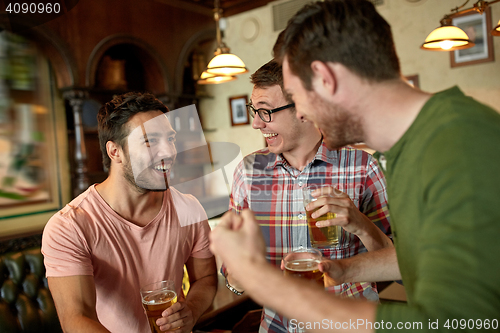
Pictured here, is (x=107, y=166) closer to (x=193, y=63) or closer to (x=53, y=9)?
(x=53, y=9)

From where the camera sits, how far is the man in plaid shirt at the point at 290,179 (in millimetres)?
1507

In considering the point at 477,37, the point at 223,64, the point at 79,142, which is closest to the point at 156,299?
the point at 223,64

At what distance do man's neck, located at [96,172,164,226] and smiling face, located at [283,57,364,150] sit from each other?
2.78ft

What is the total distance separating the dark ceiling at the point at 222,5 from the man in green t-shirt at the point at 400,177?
3.91 metres

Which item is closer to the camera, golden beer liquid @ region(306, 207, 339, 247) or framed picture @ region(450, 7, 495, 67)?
golden beer liquid @ region(306, 207, 339, 247)

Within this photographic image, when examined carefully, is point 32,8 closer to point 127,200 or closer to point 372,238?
point 127,200

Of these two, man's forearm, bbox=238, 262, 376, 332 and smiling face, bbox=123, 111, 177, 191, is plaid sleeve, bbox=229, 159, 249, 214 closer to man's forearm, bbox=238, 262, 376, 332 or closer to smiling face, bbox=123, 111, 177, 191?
smiling face, bbox=123, 111, 177, 191

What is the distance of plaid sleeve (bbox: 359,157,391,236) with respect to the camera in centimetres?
150

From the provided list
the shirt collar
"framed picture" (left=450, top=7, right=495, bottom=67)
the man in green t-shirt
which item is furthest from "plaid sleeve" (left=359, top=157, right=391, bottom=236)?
"framed picture" (left=450, top=7, right=495, bottom=67)

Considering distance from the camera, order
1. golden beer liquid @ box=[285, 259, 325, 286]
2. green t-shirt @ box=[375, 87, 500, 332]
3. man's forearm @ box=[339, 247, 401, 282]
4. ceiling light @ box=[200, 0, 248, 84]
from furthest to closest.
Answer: ceiling light @ box=[200, 0, 248, 84]
man's forearm @ box=[339, 247, 401, 282]
golden beer liquid @ box=[285, 259, 325, 286]
green t-shirt @ box=[375, 87, 500, 332]

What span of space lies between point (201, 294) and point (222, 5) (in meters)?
Answer: 4.29

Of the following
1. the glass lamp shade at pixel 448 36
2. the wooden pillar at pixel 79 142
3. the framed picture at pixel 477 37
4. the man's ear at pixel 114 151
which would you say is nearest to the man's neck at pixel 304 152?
the man's ear at pixel 114 151

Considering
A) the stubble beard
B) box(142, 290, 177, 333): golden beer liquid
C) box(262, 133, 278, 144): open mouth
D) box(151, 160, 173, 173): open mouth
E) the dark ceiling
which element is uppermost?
the dark ceiling

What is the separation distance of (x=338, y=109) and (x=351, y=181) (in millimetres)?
787
